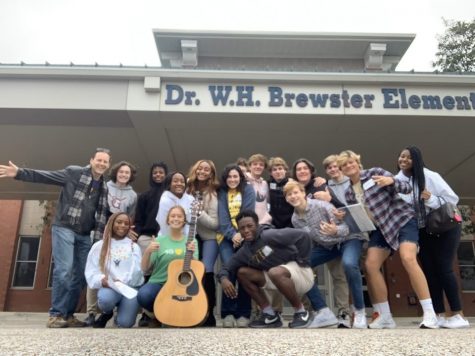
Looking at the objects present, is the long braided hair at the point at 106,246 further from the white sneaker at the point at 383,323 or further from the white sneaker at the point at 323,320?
the white sneaker at the point at 383,323

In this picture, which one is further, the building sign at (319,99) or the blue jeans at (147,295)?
the building sign at (319,99)

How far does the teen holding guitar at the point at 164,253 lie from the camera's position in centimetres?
405

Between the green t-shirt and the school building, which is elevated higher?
the school building

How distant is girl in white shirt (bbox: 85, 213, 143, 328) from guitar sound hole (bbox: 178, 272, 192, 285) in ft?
1.56

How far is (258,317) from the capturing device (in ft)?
13.7

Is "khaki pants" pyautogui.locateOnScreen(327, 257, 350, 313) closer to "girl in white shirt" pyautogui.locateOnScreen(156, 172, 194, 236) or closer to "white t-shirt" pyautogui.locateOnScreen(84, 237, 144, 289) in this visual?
"girl in white shirt" pyautogui.locateOnScreen(156, 172, 194, 236)

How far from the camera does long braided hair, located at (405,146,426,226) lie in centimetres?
409

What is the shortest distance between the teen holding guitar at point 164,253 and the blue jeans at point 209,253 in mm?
254

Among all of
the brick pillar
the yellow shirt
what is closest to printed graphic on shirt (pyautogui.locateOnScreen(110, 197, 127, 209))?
the yellow shirt

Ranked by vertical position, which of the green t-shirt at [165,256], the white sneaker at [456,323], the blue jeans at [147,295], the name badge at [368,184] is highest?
the name badge at [368,184]

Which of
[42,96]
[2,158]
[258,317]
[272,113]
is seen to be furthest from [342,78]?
[2,158]

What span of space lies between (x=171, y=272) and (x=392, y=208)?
231 cm

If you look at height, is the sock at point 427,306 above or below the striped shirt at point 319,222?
below

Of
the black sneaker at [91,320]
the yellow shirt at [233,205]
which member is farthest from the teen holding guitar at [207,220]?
the black sneaker at [91,320]
